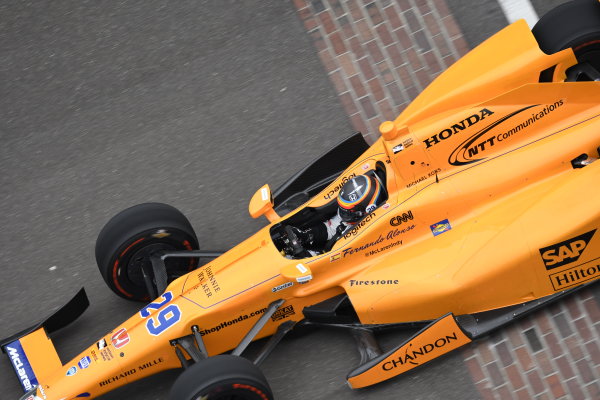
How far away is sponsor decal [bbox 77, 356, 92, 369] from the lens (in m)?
6.89

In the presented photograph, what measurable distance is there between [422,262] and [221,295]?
59.2 inches

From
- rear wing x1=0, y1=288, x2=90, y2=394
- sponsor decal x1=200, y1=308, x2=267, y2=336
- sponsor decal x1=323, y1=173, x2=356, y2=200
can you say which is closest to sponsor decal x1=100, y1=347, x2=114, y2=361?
rear wing x1=0, y1=288, x2=90, y2=394

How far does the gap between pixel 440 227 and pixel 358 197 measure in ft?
2.13

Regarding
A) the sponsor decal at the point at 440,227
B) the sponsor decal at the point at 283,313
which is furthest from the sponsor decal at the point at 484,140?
the sponsor decal at the point at 283,313

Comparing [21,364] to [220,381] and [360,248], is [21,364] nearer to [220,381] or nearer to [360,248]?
[220,381]

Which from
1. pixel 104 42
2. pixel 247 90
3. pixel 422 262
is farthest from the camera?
pixel 104 42

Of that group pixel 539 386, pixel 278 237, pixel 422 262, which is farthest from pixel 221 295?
pixel 539 386

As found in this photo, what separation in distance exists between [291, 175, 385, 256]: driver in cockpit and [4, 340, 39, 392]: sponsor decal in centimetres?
237

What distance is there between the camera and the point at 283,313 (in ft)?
22.9

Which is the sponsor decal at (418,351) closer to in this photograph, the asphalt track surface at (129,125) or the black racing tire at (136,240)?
the black racing tire at (136,240)

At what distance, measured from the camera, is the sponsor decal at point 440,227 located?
268 inches

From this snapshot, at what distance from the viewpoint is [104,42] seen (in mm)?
9617

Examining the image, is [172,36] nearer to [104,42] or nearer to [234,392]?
[104,42]

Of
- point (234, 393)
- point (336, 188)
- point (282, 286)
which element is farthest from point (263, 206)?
point (234, 393)
